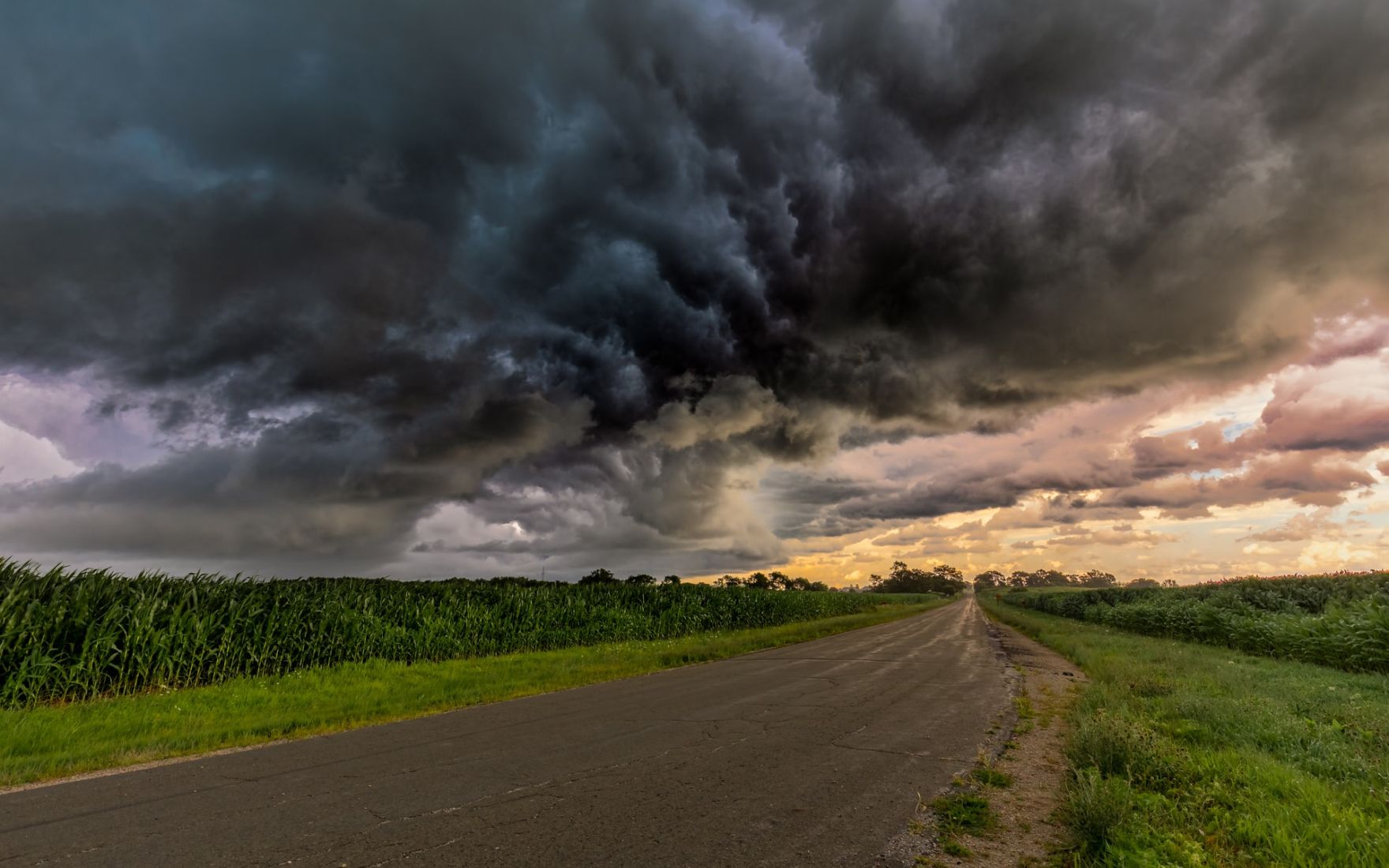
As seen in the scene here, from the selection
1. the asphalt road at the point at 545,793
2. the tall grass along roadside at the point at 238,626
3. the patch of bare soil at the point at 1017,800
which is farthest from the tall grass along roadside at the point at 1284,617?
the tall grass along roadside at the point at 238,626

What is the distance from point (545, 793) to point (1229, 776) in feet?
24.3

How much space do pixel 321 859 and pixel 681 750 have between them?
4.38m

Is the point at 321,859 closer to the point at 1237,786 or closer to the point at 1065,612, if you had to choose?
the point at 1237,786

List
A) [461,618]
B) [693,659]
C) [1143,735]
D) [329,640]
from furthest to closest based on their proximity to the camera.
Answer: [461,618] < [693,659] < [329,640] < [1143,735]

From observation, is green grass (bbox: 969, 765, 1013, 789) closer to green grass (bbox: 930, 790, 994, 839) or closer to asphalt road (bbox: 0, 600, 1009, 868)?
asphalt road (bbox: 0, 600, 1009, 868)

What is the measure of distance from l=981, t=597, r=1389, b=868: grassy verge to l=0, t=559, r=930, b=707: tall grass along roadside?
724 inches

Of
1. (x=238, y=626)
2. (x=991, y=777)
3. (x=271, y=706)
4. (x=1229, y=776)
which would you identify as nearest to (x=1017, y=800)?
(x=991, y=777)

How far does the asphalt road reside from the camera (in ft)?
16.9

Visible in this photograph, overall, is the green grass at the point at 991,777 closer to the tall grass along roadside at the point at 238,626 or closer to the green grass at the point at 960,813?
the green grass at the point at 960,813

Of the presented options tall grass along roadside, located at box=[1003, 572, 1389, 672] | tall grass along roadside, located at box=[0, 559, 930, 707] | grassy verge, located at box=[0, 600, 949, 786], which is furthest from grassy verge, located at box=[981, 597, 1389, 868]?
tall grass along roadside, located at box=[0, 559, 930, 707]

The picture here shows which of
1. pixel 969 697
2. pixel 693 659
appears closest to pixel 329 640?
pixel 693 659

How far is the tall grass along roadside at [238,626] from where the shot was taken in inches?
512

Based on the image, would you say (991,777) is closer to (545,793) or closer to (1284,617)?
(545,793)

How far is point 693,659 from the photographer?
20891 mm
